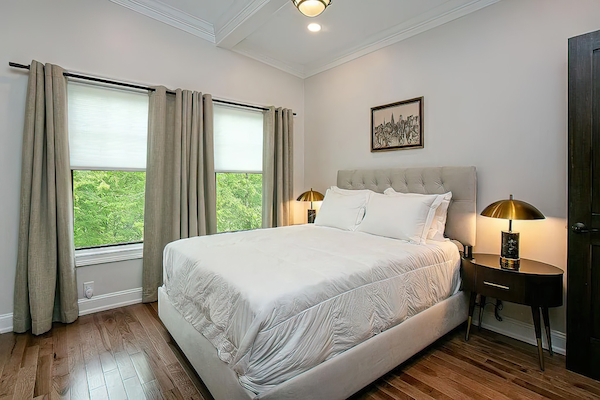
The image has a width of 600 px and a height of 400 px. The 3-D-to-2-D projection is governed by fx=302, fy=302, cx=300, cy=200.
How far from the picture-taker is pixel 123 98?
294 cm

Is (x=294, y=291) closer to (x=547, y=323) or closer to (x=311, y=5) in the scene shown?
(x=547, y=323)

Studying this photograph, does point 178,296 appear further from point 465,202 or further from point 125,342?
point 465,202

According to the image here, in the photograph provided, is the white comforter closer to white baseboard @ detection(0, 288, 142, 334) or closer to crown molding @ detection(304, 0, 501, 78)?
white baseboard @ detection(0, 288, 142, 334)

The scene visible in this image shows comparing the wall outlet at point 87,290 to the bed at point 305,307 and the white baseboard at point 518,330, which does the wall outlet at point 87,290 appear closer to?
the bed at point 305,307

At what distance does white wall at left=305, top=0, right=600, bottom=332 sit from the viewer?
2254 mm

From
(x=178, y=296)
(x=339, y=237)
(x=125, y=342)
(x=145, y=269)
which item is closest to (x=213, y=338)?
(x=178, y=296)

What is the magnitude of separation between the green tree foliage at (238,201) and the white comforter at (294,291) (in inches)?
51.4

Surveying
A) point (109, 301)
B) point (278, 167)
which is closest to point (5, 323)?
point (109, 301)

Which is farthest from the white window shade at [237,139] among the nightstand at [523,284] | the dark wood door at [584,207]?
the dark wood door at [584,207]

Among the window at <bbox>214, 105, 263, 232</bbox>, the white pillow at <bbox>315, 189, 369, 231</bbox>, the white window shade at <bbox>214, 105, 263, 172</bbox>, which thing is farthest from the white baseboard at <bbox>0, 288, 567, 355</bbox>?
the white window shade at <bbox>214, 105, 263, 172</bbox>

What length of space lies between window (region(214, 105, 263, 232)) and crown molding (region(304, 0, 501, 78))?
1309 millimetres

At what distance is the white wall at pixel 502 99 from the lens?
225 cm

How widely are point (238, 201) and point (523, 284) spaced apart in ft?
10.0

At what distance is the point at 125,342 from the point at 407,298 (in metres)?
2.10
